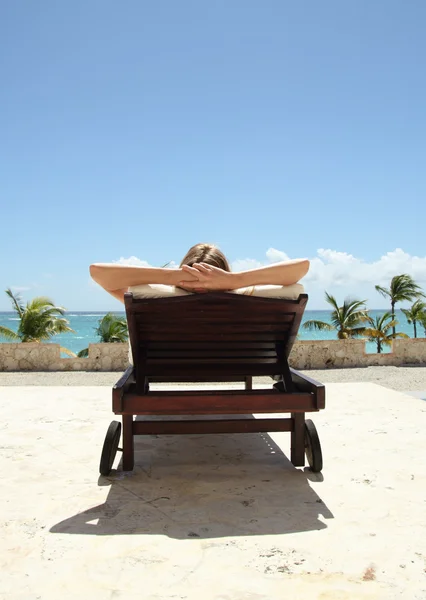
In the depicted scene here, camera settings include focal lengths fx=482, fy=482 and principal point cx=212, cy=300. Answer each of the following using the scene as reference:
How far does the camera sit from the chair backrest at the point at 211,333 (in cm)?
297

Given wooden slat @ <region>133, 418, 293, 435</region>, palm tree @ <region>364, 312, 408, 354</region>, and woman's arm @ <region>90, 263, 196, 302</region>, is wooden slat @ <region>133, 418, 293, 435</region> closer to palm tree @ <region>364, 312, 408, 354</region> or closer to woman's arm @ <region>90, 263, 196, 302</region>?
woman's arm @ <region>90, 263, 196, 302</region>

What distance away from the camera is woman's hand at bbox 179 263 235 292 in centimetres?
296


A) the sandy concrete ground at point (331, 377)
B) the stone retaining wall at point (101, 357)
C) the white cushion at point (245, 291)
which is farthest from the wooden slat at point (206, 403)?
the stone retaining wall at point (101, 357)

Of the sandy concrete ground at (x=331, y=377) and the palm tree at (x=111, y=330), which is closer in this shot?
the sandy concrete ground at (x=331, y=377)

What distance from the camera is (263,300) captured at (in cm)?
295

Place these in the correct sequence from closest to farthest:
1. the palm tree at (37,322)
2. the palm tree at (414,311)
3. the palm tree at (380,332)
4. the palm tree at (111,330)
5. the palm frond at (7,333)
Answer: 1. the palm frond at (7,333)
2. the palm tree at (37,322)
3. the palm tree at (111,330)
4. the palm tree at (380,332)
5. the palm tree at (414,311)

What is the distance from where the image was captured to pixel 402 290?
31.8 metres

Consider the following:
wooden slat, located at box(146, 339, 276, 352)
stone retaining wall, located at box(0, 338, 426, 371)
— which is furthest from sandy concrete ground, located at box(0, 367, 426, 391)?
wooden slat, located at box(146, 339, 276, 352)

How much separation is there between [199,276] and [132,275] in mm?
433

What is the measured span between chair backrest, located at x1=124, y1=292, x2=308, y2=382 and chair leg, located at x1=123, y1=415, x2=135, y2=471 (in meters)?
0.30

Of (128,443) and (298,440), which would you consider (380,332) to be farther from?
(128,443)

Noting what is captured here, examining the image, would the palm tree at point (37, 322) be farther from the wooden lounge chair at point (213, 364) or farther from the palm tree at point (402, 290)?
the palm tree at point (402, 290)

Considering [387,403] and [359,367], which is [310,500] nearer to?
[387,403]

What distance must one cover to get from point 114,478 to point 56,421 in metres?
2.04
